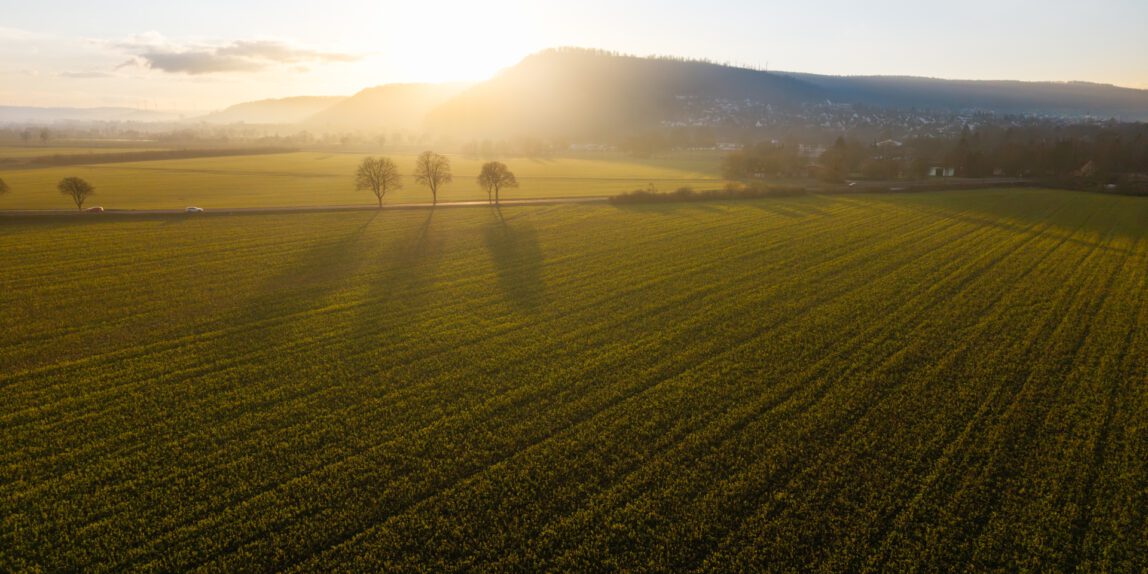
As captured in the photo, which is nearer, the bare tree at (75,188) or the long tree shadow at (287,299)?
the long tree shadow at (287,299)

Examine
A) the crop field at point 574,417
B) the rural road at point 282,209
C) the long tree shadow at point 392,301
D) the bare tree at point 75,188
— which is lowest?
the crop field at point 574,417

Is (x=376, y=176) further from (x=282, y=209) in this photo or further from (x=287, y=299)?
(x=287, y=299)

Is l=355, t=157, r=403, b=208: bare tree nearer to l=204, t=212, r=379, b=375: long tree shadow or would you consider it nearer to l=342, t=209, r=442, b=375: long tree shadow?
l=204, t=212, r=379, b=375: long tree shadow

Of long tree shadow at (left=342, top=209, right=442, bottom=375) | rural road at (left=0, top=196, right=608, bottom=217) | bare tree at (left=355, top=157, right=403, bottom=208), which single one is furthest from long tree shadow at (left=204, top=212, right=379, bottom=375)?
bare tree at (left=355, top=157, right=403, bottom=208)

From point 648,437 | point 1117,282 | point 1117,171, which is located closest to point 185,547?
point 648,437

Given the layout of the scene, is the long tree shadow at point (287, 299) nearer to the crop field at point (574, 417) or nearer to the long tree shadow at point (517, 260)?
the crop field at point (574, 417)

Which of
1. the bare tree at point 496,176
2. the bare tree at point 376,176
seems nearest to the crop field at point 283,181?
the bare tree at point 376,176
